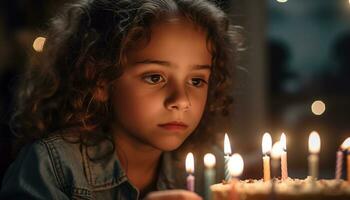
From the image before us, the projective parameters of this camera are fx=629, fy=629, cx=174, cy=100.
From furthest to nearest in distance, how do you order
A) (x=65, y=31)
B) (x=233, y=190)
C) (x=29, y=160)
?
(x=65, y=31), (x=29, y=160), (x=233, y=190)

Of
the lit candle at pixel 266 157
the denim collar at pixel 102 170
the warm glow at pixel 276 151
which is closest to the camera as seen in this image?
the warm glow at pixel 276 151

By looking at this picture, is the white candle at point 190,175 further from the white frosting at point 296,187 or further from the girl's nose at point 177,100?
the girl's nose at point 177,100

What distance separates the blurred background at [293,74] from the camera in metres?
3.28

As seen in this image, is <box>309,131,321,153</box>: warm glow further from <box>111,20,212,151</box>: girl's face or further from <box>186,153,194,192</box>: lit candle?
<box>111,20,212,151</box>: girl's face

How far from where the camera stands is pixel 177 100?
1675 millimetres

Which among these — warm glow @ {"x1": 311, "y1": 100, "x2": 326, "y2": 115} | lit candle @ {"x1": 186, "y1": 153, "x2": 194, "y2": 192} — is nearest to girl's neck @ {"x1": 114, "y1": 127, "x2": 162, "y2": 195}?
lit candle @ {"x1": 186, "y1": 153, "x2": 194, "y2": 192}

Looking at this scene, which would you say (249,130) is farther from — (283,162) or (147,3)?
(283,162)

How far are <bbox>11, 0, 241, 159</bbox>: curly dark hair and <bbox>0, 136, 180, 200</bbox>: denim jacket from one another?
2.9 inches

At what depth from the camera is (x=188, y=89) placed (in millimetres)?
1779

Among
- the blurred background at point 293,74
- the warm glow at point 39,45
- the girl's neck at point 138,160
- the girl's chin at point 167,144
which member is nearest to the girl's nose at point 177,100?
the girl's chin at point 167,144

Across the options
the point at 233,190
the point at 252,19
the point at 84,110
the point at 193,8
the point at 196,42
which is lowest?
the point at 233,190

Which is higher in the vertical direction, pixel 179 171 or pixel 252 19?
pixel 252 19

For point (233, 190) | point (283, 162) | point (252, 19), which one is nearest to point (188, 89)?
point (283, 162)

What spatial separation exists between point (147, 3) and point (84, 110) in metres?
0.37
